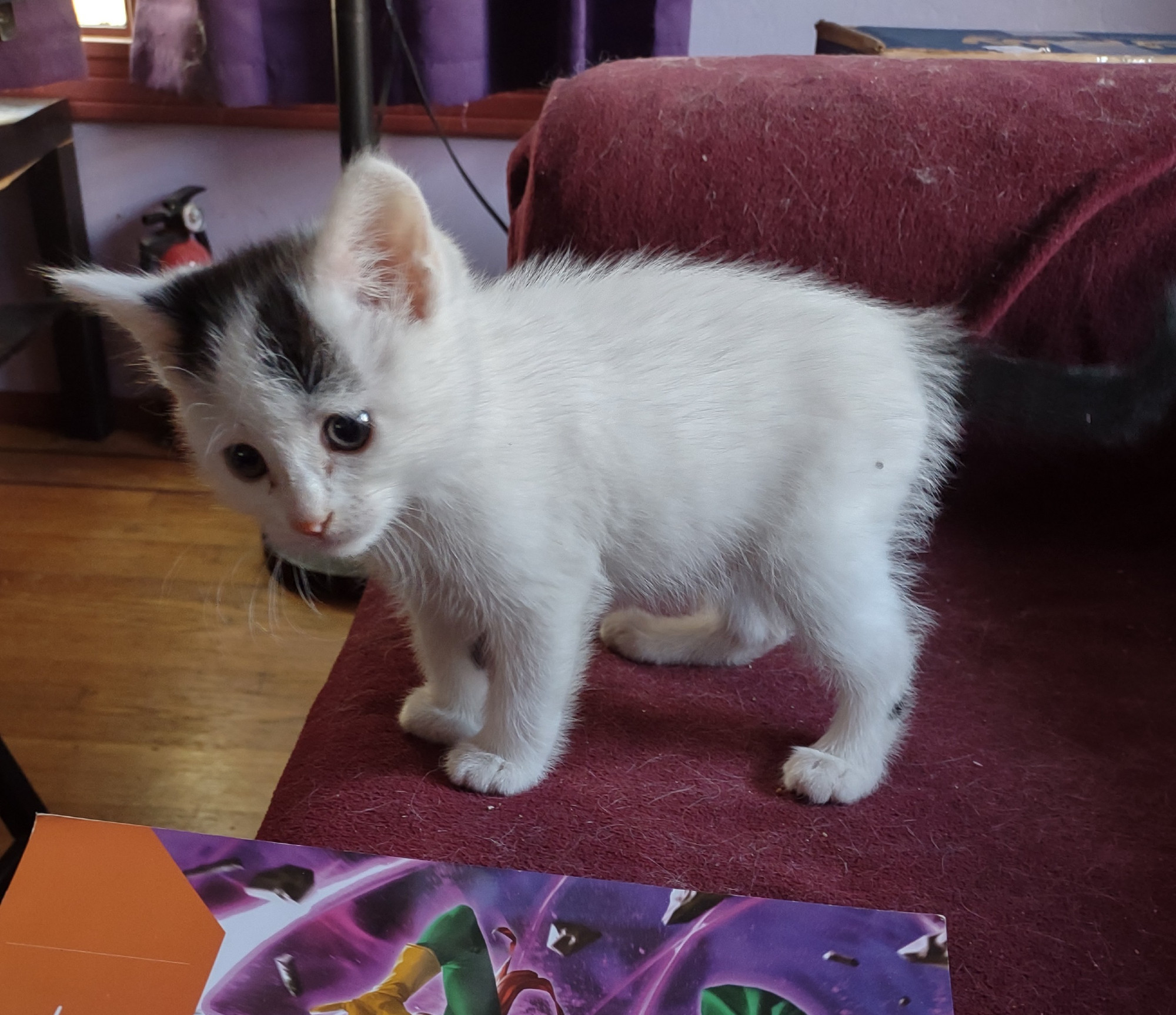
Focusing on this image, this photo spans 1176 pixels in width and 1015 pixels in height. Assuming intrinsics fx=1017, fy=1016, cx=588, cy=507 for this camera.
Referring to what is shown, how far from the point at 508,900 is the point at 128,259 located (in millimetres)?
1457

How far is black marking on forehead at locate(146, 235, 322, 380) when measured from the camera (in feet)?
2.03

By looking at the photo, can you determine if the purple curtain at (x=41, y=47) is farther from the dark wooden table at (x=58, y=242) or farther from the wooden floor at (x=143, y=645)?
the wooden floor at (x=143, y=645)

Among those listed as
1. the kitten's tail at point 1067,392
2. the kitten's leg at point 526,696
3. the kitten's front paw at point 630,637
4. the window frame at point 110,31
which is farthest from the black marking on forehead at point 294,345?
the window frame at point 110,31

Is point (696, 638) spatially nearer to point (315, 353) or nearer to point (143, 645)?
point (315, 353)

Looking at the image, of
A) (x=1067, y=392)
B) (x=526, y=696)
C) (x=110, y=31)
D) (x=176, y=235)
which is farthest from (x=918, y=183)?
(x=110, y=31)

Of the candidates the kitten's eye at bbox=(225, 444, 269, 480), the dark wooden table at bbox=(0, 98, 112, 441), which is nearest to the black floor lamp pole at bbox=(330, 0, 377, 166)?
the kitten's eye at bbox=(225, 444, 269, 480)

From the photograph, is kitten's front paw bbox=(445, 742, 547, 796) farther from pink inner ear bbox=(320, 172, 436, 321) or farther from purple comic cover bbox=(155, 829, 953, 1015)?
pink inner ear bbox=(320, 172, 436, 321)

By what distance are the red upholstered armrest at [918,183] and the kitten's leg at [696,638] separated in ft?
1.17

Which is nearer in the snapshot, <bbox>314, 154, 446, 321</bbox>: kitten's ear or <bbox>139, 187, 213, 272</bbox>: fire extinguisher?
<bbox>314, 154, 446, 321</bbox>: kitten's ear

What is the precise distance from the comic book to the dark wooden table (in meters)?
0.99

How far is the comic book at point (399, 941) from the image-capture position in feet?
2.02

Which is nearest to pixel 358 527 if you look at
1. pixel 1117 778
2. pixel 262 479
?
pixel 262 479

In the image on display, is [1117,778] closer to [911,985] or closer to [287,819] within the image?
[911,985]

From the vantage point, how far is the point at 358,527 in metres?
0.65
